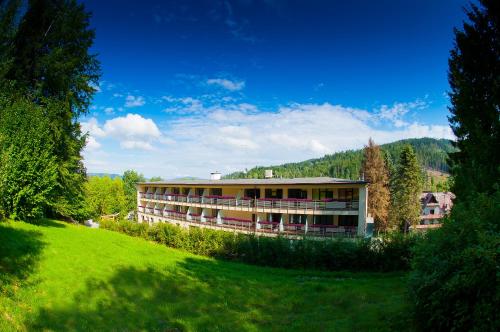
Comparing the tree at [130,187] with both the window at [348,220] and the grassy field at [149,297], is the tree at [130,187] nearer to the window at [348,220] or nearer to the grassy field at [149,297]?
the window at [348,220]

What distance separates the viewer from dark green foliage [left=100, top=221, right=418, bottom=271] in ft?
69.3

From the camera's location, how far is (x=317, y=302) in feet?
39.2

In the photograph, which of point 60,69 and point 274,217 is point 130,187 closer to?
point 274,217

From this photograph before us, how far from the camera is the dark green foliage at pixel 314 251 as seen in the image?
69.3 ft

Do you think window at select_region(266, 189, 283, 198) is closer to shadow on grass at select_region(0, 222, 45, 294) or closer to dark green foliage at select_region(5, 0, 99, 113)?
dark green foliage at select_region(5, 0, 99, 113)

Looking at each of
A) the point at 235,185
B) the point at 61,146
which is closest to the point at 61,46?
the point at 61,146

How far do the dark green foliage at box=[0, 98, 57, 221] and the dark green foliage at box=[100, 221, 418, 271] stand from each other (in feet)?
44.3

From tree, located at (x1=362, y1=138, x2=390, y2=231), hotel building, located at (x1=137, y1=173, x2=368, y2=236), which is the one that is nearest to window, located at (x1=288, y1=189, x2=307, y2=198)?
hotel building, located at (x1=137, y1=173, x2=368, y2=236)

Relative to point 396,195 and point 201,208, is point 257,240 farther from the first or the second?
point 396,195

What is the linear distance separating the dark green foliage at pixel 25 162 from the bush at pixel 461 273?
17318 mm

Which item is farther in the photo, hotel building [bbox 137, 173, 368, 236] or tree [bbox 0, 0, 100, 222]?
hotel building [bbox 137, 173, 368, 236]

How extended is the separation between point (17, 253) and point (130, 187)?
8609cm

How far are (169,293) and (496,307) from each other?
1046 centimetres

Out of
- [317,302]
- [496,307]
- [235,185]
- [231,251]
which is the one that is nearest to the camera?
[496,307]
